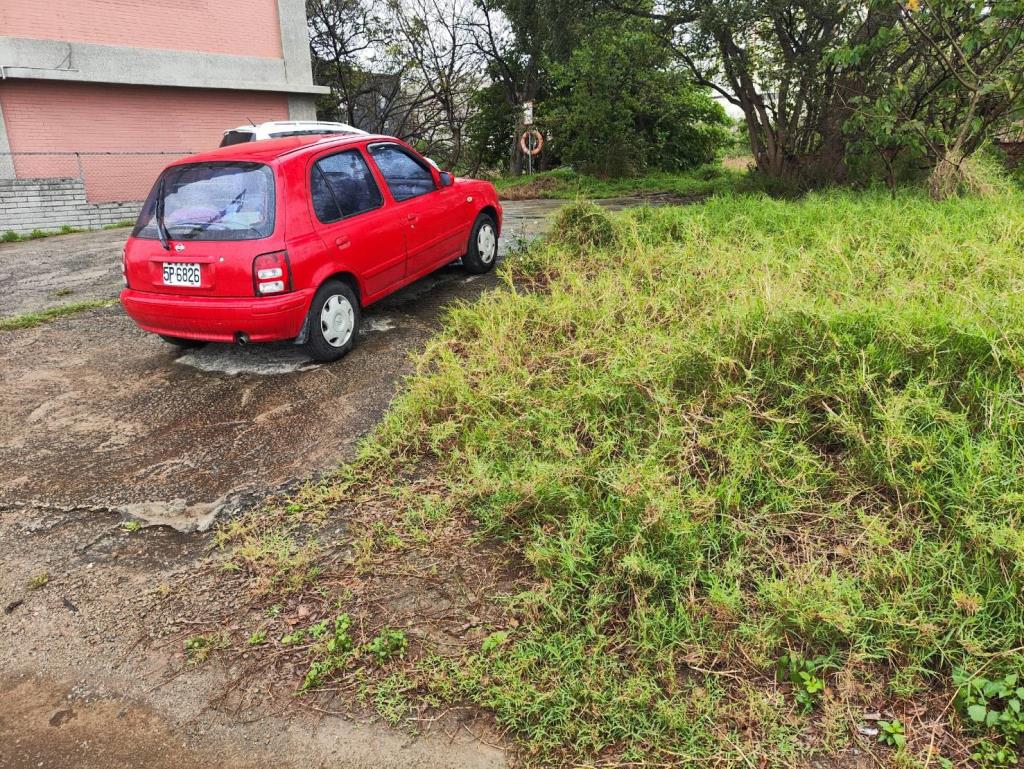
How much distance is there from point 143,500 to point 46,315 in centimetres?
381

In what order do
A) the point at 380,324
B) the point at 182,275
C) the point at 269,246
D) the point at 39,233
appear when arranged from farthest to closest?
the point at 39,233 → the point at 380,324 → the point at 182,275 → the point at 269,246

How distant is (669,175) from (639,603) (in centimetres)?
1679

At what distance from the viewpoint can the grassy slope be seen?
239 centimetres

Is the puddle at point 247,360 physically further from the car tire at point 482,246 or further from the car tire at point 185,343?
the car tire at point 482,246

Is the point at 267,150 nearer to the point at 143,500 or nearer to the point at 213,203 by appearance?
the point at 213,203

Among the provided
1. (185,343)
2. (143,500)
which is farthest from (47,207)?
(143,500)

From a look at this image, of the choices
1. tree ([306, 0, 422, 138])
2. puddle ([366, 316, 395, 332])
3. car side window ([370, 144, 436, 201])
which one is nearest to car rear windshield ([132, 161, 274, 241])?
car side window ([370, 144, 436, 201])

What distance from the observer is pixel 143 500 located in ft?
12.0

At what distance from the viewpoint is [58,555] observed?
331 cm

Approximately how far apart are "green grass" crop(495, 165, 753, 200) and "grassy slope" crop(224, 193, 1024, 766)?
9.84 m

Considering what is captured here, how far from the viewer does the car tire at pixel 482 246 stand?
682 centimetres

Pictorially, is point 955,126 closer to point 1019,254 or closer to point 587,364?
point 1019,254

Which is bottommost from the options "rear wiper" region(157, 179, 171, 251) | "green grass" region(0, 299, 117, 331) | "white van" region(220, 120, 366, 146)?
"green grass" region(0, 299, 117, 331)

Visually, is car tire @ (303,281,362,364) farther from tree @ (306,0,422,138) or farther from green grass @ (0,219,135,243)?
tree @ (306,0,422,138)
